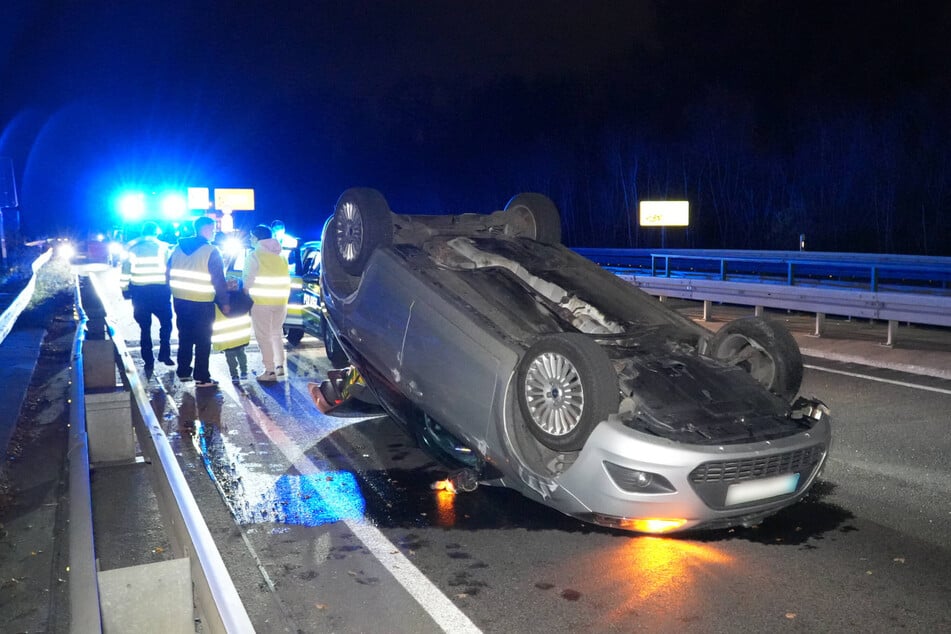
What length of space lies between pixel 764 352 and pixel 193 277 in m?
6.65

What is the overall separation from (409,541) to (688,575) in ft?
5.34

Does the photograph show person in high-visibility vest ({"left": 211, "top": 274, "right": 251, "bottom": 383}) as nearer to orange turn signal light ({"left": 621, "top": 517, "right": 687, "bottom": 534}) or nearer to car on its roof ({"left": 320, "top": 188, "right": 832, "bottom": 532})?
car on its roof ({"left": 320, "top": 188, "right": 832, "bottom": 532})

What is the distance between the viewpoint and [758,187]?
5244cm

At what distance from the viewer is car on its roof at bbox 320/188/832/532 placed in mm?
4711

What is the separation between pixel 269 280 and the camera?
9.84 metres

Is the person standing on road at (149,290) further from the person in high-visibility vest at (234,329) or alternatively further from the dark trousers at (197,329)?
the person in high-visibility vest at (234,329)

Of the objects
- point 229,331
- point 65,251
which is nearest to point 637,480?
point 229,331

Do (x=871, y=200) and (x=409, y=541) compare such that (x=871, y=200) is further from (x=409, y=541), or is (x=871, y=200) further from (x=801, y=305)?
(x=409, y=541)

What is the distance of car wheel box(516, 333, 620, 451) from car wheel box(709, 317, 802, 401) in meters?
1.40

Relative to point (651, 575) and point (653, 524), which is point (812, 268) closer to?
point (653, 524)

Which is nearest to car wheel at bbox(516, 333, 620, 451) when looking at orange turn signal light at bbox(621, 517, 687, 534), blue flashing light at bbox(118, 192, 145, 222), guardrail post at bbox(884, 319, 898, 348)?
orange turn signal light at bbox(621, 517, 687, 534)

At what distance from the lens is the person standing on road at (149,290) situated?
36.1 feet

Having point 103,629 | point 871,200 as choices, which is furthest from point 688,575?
point 871,200

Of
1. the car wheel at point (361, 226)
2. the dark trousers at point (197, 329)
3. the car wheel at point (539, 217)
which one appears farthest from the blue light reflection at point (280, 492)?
the dark trousers at point (197, 329)
